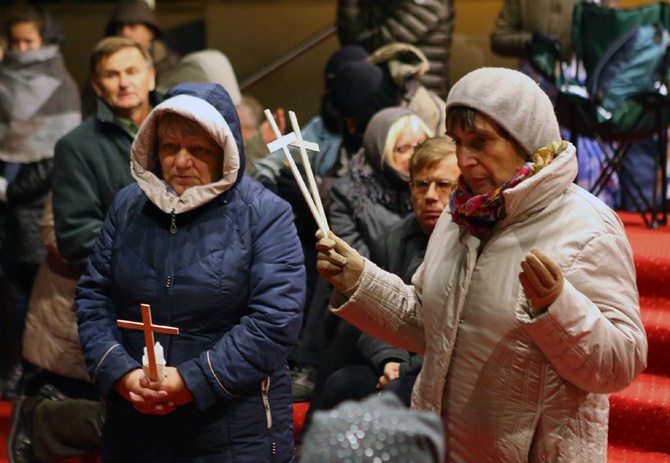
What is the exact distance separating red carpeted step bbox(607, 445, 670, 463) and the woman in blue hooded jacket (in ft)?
4.17

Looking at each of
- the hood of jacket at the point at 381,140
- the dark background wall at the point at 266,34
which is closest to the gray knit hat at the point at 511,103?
the hood of jacket at the point at 381,140

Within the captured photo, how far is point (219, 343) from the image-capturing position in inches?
110

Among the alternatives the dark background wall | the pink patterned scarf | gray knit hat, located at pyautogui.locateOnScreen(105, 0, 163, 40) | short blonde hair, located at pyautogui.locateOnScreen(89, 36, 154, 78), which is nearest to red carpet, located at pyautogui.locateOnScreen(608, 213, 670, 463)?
the pink patterned scarf

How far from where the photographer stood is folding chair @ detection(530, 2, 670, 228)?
4812 millimetres

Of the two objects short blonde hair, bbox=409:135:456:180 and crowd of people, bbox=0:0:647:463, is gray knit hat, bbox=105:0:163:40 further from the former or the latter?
short blonde hair, bbox=409:135:456:180

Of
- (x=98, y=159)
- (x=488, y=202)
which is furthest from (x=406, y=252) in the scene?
(x=488, y=202)

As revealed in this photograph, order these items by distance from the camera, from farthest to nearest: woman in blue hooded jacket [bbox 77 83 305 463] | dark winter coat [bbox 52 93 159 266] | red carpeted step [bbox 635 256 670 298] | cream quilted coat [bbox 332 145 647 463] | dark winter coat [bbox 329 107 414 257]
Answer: red carpeted step [bbox 635 256 670 298], dark winter coat [bbox 329 107 414 257], dark winter coat [bbox 52 93 159 266], woman in blue hooded jacket [bbox 77 83 305 463], cream quilted coat [bbox 332 145 647 463]

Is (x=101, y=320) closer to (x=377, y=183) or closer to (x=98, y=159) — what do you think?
(x=98, y=159)

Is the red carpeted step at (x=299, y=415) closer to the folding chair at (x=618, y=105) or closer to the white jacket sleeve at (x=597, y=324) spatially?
the folding chair at (x=618, y=105)

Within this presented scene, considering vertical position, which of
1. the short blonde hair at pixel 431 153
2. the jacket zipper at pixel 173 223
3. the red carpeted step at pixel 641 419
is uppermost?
the jacket zipper at pixel 173 223

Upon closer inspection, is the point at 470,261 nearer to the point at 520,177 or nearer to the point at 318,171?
the point at 520,177

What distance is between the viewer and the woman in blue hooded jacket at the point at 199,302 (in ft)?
9.19

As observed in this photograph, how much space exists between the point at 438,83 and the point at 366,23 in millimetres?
527

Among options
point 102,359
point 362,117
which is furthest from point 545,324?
point 362,117
